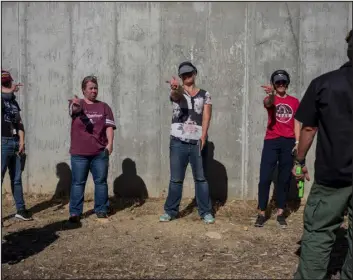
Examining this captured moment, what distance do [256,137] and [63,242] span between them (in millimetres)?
3202

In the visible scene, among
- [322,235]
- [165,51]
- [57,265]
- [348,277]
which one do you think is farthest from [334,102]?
[165,51]

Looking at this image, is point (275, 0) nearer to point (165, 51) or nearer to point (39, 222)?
point (165, 51)

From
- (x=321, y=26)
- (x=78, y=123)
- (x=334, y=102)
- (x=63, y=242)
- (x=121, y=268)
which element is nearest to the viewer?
(x=334, y=102)

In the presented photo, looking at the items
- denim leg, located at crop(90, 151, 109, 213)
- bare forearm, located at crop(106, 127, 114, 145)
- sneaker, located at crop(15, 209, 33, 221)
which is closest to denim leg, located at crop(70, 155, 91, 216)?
denim leg, located at crop(90, 151, 109, 213)

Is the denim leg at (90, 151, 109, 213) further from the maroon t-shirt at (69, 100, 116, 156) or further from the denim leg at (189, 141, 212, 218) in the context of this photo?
the denim leg at (189, 141, 212, 218)

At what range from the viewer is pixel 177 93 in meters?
6.24

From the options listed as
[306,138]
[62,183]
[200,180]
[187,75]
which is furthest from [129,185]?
[306,138]

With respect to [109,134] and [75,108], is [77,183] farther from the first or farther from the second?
[75,108]

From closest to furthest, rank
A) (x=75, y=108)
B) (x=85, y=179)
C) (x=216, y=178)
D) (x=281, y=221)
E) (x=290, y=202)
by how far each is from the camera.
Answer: (x=75, y=108)
(x=281, y=221)
(x=85, y=179)
(x=290, y=202)
(x=216, y=178)

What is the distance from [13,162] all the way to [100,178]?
3.68 feet

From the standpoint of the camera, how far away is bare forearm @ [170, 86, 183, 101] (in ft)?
20.4

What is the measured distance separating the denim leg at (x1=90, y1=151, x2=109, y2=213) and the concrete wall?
3.68 feet

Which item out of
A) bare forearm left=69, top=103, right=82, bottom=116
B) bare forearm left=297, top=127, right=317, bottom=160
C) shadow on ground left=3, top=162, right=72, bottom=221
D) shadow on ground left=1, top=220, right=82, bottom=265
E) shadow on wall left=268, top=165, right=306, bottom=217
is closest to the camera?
bare forearm left=297, top=127, right=317, bottom=160

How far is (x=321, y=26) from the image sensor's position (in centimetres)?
728
